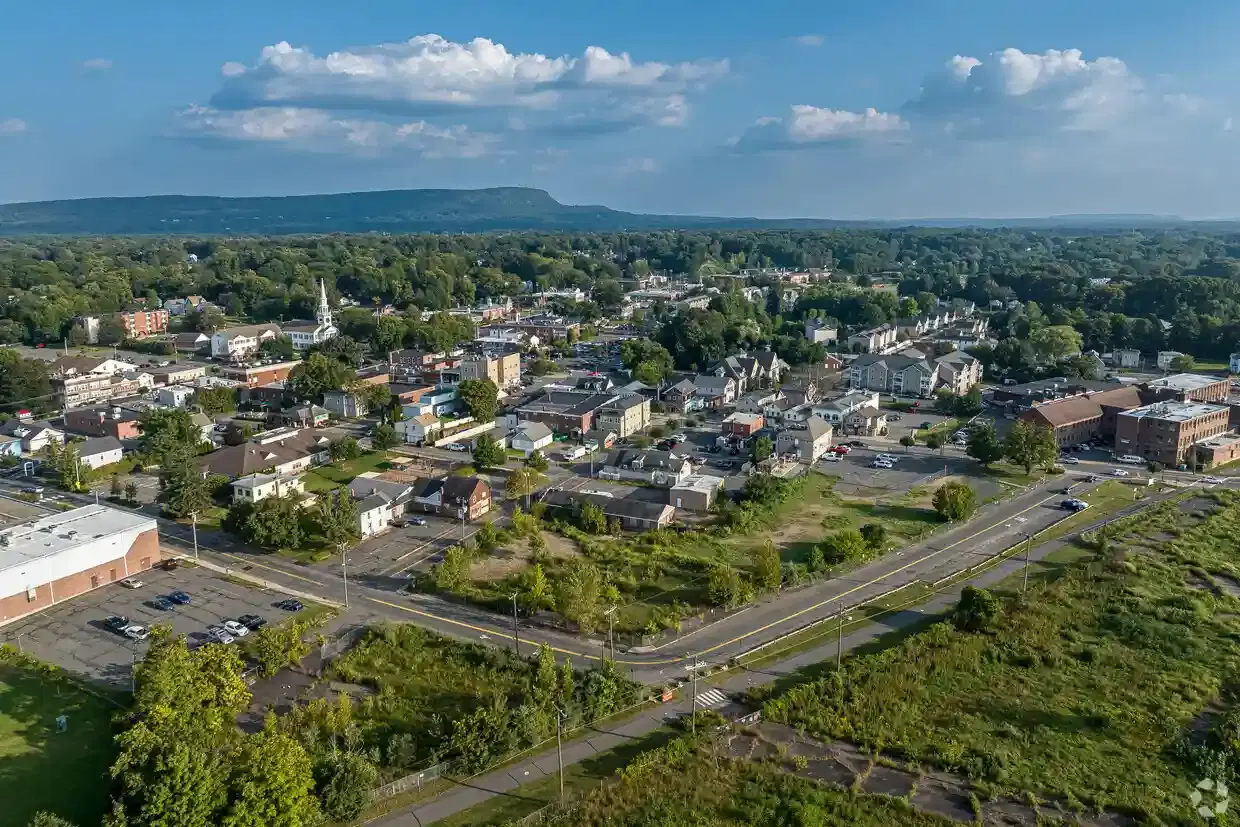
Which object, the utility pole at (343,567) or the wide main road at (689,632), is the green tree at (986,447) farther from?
the utility pole at (343,567)

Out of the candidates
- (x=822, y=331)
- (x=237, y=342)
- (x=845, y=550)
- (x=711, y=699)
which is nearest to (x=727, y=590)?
(x=711, y=699)

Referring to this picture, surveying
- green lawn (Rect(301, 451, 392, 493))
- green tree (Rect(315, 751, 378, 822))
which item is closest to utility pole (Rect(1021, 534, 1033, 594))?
green tree (Rect(315, 751, 378, 822))

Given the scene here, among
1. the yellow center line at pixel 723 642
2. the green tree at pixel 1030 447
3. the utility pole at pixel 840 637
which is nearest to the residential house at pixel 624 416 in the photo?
the green tree at pixel 1030 447

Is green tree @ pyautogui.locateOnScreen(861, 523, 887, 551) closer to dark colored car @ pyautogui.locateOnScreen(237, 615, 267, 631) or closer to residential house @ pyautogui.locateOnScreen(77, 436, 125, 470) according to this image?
dark colored car @ pyautogui.locateOnScreen(237, 615, 267, 631)

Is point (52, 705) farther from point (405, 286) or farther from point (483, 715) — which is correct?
point (405, 286)

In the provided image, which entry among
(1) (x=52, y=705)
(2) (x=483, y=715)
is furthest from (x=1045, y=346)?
(1) (x=52, y=705)

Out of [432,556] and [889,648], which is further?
[432,556]
